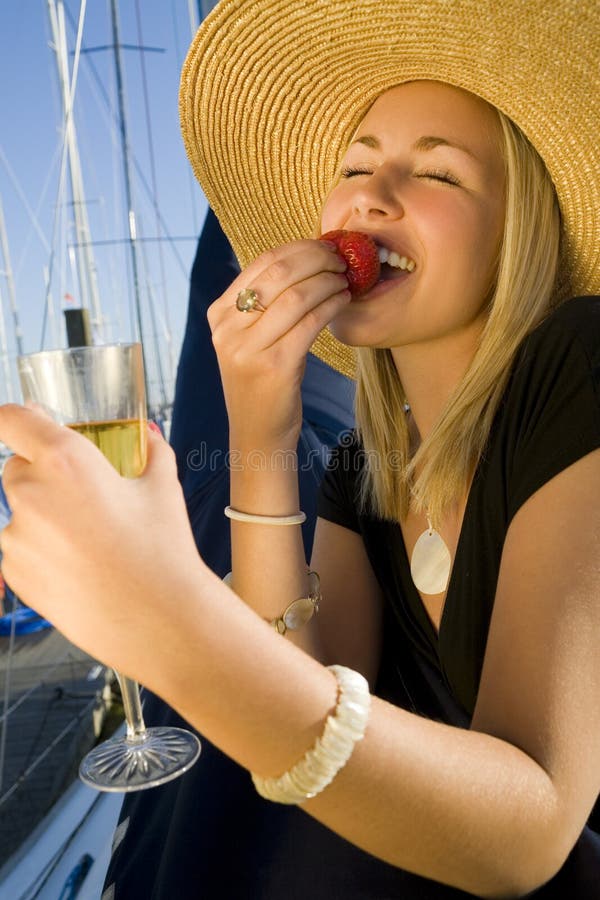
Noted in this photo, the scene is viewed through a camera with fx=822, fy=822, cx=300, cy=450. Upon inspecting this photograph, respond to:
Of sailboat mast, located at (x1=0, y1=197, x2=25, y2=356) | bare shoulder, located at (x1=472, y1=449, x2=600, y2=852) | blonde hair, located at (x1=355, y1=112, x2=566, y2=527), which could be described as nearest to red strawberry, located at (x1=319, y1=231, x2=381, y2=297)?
blonde hair, located at (x1=355, y1=112, x2=566, y2=527)

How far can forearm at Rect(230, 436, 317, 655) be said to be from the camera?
1.37 metres

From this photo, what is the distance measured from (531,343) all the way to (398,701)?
757 millimetres

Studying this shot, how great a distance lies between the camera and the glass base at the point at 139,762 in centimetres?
88

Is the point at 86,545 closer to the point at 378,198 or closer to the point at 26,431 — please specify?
the point at 26,431

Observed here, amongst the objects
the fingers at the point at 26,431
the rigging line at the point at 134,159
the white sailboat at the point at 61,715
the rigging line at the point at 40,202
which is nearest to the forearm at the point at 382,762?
the fingers at the point at 26,431

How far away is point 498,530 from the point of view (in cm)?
132

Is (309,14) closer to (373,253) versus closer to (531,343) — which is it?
(373,253)

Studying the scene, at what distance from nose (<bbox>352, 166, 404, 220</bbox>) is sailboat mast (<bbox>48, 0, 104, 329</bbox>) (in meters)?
5.59

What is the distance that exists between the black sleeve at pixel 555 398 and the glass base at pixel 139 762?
0.55m

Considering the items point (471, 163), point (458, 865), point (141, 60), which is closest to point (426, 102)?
point (471, 163)

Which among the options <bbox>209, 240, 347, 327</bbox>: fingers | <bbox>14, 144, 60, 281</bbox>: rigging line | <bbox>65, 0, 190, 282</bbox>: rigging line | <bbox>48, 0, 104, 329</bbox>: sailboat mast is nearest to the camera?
<bbox>209, 240, 347, 327</bbox>: fingers

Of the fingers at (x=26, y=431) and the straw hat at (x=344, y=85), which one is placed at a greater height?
the straw hat at (x=344, y=85)
